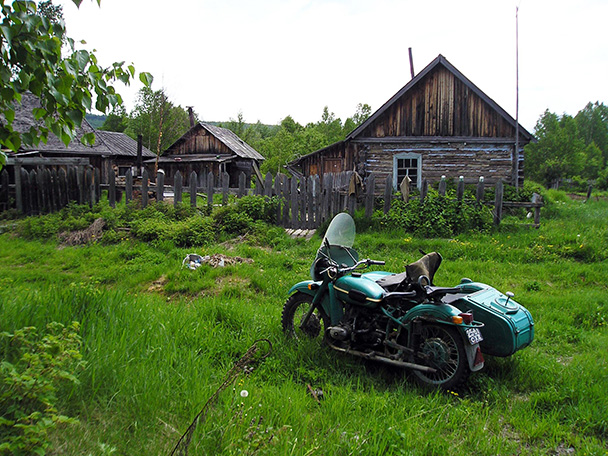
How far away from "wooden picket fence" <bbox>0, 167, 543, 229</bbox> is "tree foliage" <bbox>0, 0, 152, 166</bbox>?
27.4 ft

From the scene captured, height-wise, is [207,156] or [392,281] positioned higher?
[207,156]

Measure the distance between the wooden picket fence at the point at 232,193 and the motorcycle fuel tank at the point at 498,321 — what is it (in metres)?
6.74

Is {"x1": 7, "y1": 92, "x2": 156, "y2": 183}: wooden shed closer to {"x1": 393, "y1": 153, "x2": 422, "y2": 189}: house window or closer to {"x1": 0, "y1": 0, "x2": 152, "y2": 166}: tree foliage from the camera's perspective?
{"x1": 0, "y1": 0, "x2": 152, "y2": 166}: tree foliage

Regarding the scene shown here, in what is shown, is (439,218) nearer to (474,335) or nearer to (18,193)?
(474,335)

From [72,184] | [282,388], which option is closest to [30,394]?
[282,388]

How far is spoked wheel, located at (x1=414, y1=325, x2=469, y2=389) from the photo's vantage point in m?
3.59

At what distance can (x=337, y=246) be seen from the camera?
14.9ft

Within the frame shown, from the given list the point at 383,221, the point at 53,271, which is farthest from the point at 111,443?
the point at 383,221

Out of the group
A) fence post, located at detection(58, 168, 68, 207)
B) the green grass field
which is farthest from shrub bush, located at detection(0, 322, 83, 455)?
fence post, located at detection(58, 168, 68, 207)

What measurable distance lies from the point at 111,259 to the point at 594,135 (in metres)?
86.3

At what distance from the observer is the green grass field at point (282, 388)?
2.57 meters

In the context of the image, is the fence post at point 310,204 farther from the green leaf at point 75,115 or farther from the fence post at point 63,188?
the green leaf at point 75,115

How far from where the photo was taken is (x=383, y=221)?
414 inches

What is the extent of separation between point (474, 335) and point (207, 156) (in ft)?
92.0
